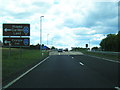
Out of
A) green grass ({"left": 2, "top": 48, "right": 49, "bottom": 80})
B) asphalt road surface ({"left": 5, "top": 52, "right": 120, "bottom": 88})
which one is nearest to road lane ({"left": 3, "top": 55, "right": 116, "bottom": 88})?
asphalt road surface ({"left": 5, "top": 52, "right": 120, "bottom": 88})

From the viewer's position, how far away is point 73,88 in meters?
8.59

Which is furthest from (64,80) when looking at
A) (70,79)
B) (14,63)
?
(14,63)

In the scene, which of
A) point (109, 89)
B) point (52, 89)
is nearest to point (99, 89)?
point (109, 89)

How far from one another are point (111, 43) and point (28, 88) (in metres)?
104

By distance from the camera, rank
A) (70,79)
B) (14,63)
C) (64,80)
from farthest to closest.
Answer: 1. (14,63)
2. (70,79)
3. (64,80)

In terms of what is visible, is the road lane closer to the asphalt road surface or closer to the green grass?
the asphalt road surface

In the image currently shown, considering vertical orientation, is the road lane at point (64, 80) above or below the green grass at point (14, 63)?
below

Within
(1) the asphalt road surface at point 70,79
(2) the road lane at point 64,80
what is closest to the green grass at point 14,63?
(1) the asphalt road surface at point 70,79

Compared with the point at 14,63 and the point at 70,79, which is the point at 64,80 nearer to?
the point at 70,79

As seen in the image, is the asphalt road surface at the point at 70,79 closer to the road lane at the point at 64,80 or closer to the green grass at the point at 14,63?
the road lane at the point at 64,80

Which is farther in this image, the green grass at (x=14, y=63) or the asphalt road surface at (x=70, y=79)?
the green grass at (x=14, y=63)

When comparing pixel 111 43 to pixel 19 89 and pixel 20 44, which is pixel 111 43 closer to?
pixel 20 44

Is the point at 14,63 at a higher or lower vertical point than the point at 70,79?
higher

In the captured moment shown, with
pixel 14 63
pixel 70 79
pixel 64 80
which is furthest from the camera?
pixel 14 63
